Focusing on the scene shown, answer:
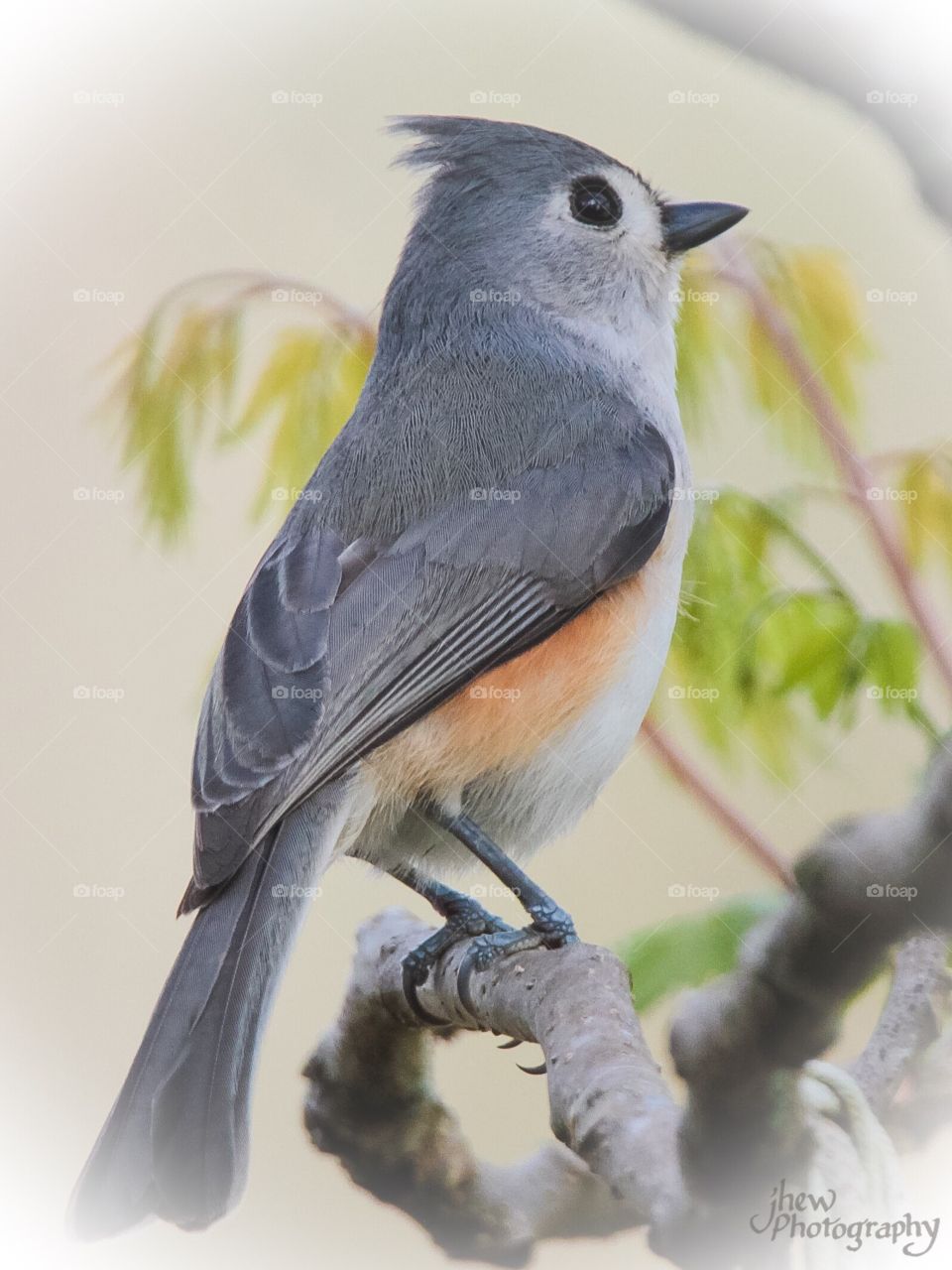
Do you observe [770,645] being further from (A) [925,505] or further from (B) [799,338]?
(B) [799,338]

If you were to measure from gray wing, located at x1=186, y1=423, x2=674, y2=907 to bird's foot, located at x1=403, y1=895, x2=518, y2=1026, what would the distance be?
36 centimetres

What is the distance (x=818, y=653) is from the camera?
160 cm

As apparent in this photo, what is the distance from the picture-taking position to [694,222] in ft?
6.46

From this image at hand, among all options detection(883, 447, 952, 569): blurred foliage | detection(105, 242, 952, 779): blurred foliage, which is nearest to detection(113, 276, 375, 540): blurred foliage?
Answer: detection(105, 242, 952, 779): blurred foliage

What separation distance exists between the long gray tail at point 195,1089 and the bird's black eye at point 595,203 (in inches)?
43.4

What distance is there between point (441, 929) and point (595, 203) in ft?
3.46

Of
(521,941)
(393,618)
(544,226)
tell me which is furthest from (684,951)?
(544,226)

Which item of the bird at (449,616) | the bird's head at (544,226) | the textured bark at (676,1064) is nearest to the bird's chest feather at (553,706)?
the bird at (449,616)

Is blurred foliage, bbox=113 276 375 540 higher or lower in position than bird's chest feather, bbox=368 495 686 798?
higher

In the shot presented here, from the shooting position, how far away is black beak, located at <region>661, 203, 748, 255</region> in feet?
6.42

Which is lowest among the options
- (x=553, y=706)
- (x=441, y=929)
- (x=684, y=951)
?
(x=441, y=929)

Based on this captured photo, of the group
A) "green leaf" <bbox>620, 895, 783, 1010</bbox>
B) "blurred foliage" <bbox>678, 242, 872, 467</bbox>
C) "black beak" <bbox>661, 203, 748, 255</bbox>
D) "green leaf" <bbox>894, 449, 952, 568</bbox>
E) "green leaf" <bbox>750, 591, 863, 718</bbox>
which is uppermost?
"black beak" <bbox>661, 203, 748, 255</bbox>

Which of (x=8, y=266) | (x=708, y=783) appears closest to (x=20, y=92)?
(x=8, y=266)

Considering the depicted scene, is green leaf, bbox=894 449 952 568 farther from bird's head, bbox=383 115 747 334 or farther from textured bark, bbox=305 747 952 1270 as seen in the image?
textured bark, bbox=305 747 952 1270
